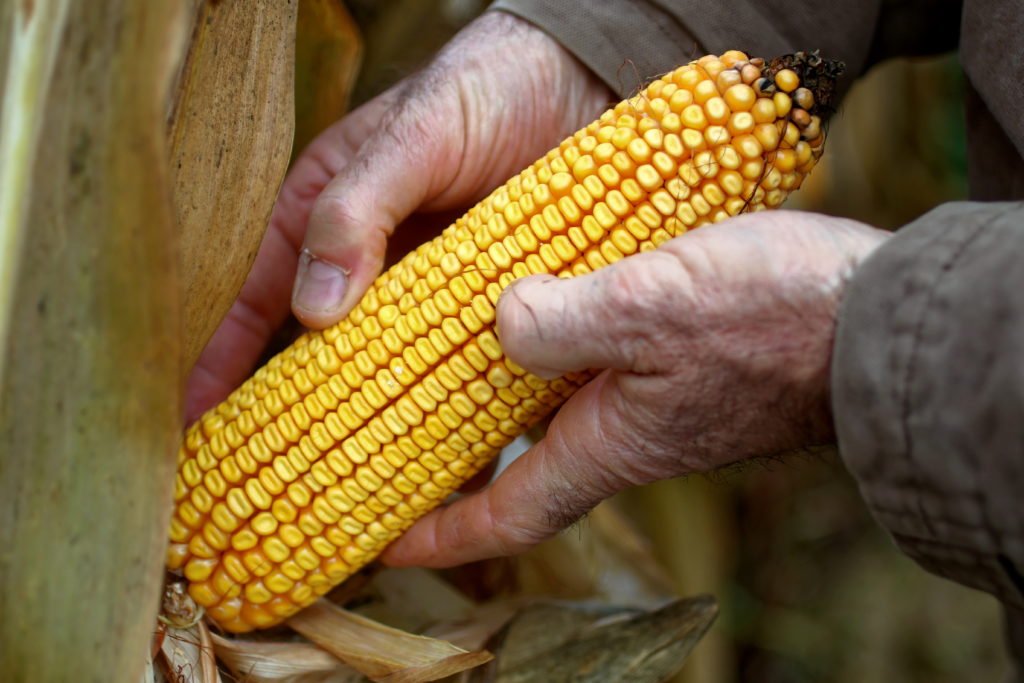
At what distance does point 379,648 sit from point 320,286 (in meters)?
0.55

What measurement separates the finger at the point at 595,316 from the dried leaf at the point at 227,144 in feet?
1.37

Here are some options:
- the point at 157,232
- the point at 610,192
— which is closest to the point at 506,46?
the point at 610,192

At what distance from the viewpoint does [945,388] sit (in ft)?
2.57

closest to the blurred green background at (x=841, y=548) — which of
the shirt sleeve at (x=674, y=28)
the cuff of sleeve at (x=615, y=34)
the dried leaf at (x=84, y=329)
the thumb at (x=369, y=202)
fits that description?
the shirt sleeve at (x=674, y=28)

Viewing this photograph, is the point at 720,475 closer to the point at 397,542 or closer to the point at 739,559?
the point at 397,542

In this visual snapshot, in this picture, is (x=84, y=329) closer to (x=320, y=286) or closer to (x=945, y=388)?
(x=320, y=286)

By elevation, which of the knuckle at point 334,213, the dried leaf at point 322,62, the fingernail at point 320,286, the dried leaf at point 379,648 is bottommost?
the dried leaf at point 379,648

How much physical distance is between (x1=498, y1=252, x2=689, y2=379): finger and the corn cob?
0.33 ft

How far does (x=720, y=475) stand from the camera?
1.23 m

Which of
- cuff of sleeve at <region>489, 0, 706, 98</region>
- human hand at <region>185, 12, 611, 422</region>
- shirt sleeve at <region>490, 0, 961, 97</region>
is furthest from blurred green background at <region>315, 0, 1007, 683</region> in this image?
human hand at <region>185, 12, 611, 422</region>

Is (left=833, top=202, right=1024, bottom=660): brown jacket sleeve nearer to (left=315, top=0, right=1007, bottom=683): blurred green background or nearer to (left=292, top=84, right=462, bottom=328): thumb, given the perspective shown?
(left=292, top=84, right=462, bottom=328): thumb

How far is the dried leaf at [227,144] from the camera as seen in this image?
3.47ft

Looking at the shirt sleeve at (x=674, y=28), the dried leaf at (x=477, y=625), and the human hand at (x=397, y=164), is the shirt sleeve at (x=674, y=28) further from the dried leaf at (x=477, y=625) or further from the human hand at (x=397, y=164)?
the dried leaf at (x=477, y=625)

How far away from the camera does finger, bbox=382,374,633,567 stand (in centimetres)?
109
